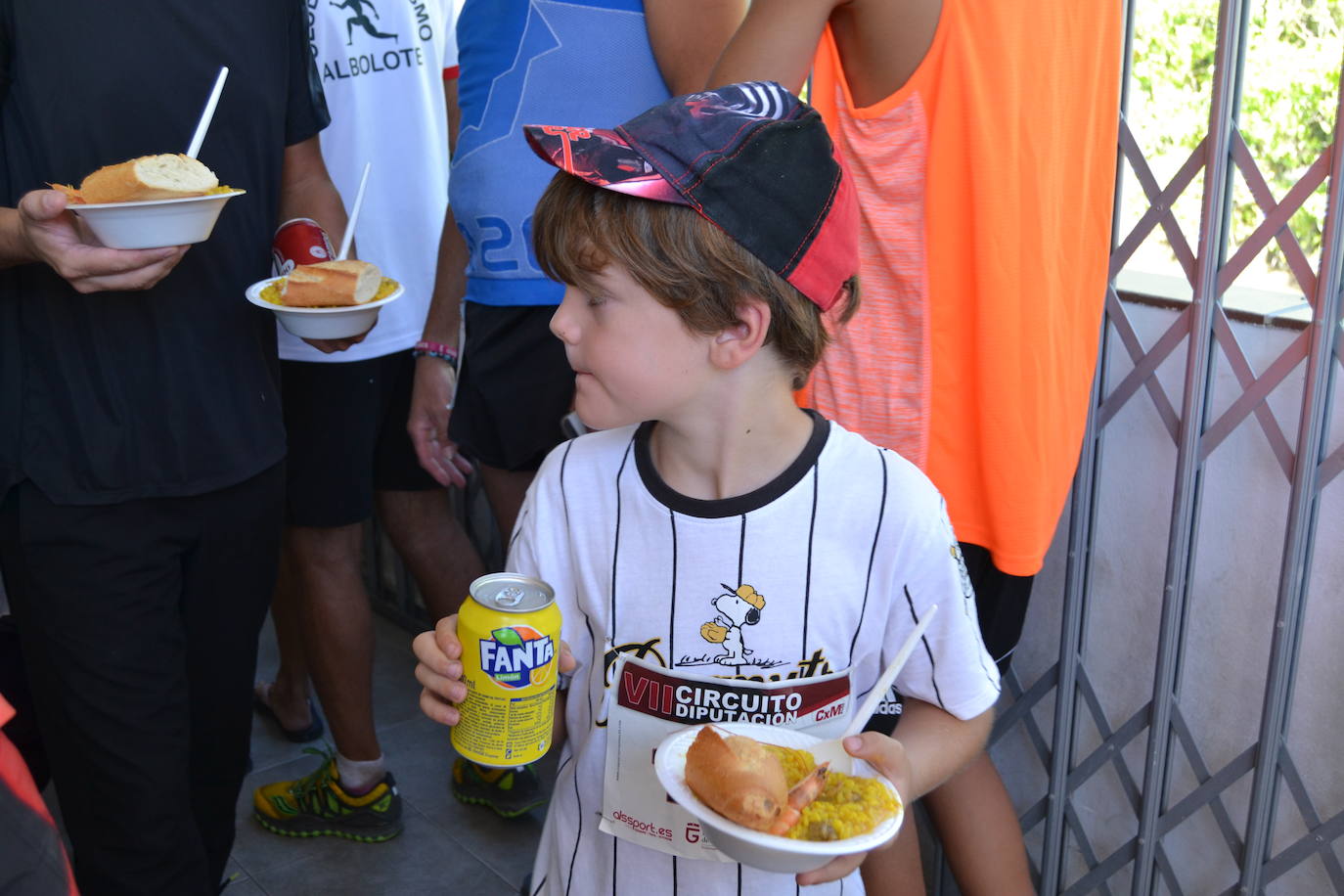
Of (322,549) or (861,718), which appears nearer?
(861,718)

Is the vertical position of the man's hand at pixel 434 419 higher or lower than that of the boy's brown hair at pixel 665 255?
lower

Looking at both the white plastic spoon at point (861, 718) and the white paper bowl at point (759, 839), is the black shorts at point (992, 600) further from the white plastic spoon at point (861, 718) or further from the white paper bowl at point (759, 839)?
the white paper bowl at point (759, 839)

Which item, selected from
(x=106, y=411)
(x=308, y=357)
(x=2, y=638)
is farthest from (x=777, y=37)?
(x=2, y=638)

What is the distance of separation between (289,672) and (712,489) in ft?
7.54

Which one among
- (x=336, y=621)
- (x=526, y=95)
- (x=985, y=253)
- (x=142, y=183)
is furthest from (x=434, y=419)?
(x=985, y=253)

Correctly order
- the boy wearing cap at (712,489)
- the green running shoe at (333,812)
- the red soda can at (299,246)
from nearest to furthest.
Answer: the boy wearing cap at (712,489), the red soda can at (299,246), the green running shoe at (333,812)

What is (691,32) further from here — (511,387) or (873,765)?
(873,765)

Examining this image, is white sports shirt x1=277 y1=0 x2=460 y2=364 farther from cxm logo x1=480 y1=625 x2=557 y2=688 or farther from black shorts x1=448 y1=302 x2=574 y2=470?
cxm logo x1=480 y1=625 x2=557 y2=688

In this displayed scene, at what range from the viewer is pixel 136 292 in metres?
1.87

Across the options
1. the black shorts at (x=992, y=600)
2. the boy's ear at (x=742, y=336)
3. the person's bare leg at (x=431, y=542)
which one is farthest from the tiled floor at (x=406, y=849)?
the boy's ear at (x=742, y=336)

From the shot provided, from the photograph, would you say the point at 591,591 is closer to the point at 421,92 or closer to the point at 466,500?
the point at 421,92

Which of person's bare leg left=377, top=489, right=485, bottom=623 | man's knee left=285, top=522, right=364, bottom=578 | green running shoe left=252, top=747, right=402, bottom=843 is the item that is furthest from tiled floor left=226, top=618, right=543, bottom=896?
man's knee left=285, top=522, right=364, bottom=578

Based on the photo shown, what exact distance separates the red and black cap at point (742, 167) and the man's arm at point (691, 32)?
753 mm

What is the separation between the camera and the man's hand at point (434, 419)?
2.52 m
